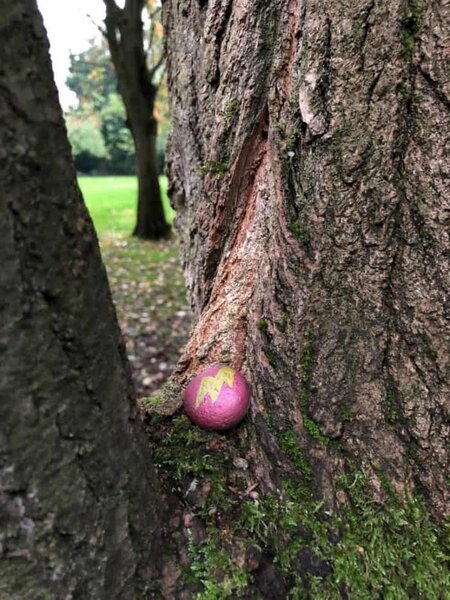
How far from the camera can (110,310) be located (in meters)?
1.00

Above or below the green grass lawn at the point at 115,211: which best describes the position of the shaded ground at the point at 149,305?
above

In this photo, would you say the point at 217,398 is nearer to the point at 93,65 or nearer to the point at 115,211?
the point at 93,65

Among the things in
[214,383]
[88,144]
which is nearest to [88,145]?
[88,144]

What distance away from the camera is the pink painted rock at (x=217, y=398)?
1.47 m

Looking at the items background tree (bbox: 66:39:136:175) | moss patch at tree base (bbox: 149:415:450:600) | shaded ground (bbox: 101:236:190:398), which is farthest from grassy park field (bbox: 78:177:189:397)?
background tree (bbox: 66:39:136:175)

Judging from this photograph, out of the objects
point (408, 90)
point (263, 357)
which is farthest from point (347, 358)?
point (408, 90)

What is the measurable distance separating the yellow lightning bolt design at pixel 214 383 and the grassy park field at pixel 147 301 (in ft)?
8.49

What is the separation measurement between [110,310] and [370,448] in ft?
2.76

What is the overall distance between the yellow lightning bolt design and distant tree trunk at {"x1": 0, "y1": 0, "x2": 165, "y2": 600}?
1.19 feet

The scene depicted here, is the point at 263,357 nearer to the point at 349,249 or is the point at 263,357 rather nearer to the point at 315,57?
the point at 349,249

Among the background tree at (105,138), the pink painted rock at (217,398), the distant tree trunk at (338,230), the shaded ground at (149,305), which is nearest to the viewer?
the distant tree trunk at (338,230)

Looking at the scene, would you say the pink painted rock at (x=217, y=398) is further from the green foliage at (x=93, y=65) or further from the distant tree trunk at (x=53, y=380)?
the green foliage at (x=93, y=65)

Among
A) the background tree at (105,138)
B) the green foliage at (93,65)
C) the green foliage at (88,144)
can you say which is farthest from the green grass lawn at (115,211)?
the green foliage at (88,144)

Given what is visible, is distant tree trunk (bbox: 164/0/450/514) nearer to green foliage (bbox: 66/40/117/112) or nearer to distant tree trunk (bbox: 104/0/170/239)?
distant tree trunk (bbox: 104/0/170/239)
